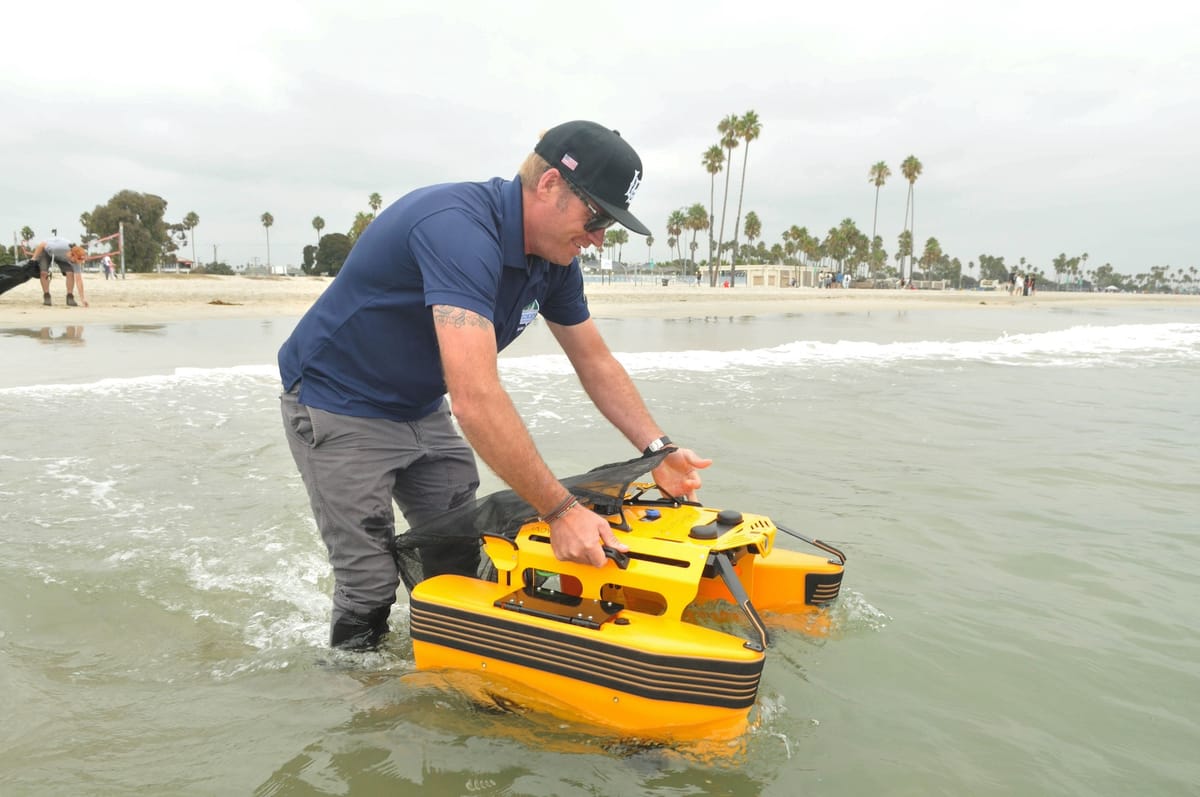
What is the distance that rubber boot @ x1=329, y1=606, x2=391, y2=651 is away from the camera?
3.19 metres

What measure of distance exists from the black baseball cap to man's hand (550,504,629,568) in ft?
3.22

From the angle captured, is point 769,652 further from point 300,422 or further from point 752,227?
point 752,227

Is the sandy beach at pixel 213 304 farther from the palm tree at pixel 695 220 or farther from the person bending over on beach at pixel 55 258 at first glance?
the palm tree at pixel 695 220

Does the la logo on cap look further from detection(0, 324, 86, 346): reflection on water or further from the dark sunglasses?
detection(0, 324, 86, 346): reflection on water

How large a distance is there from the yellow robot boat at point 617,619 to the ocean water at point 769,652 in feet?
0.55

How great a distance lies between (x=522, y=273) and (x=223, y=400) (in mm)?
7718

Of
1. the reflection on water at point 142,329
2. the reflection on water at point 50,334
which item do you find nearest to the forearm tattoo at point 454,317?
the reflection on water at point 50,334

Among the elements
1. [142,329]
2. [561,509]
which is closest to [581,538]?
[561,509]

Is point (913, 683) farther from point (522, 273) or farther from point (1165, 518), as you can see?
point (1165, 518)

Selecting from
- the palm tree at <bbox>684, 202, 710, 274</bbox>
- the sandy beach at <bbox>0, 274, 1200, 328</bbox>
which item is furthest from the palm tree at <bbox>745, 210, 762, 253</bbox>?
the sandy beach at <bbox>0, 274, 1200, 328</bbox>

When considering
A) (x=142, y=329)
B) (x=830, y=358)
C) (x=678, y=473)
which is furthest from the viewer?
(x=142, y=329)

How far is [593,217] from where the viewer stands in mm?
2699

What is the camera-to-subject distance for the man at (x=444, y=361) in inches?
101

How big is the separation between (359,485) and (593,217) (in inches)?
52.5
